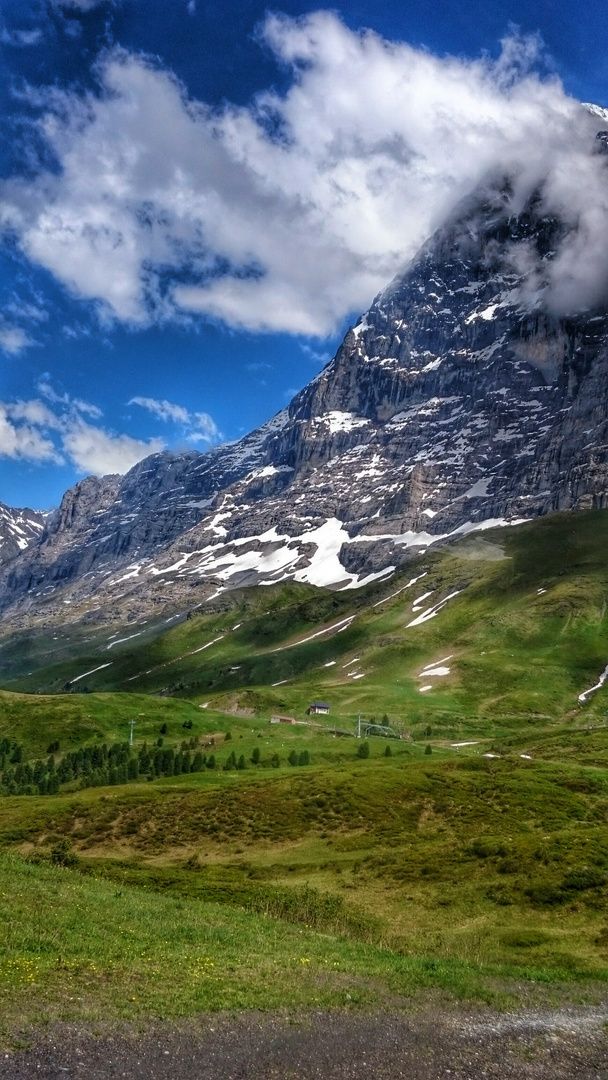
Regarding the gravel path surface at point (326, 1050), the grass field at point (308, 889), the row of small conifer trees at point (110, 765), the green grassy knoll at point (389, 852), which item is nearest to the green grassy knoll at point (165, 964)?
the grass field at point (308, 889)

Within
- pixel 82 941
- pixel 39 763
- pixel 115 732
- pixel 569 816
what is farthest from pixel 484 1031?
pixel 115 732

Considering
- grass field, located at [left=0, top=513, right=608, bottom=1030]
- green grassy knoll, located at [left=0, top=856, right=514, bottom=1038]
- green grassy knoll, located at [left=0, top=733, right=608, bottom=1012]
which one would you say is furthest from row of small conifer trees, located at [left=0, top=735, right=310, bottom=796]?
green grassy knoll, located at [left=0, top=856, right=514, bottom=1038]

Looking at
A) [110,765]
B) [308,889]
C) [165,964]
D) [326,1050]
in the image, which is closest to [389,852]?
[308,889]

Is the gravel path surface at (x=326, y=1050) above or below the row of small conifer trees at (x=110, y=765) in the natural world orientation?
above

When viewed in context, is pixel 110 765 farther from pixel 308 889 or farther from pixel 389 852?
pixel 308 889

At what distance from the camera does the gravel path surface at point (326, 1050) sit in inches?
814

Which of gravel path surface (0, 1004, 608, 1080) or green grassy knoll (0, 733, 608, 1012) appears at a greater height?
A: gravel path surface (0, 1004, 608, 1080)

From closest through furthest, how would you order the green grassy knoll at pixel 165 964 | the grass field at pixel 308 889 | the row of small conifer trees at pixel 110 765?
1. the green grassy knoll at pixel 165 964
2. the grass field at pixel 308 889
3. the row of small conifer trees at pixel 110 765

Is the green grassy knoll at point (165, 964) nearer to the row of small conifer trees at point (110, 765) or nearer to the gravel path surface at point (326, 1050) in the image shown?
the gravel path surface at point (326, 1050)

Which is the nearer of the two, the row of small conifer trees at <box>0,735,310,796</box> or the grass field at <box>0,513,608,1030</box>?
the grass field at <box>0,513,608,1030</box>

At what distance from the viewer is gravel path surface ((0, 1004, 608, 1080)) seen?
20688 mm

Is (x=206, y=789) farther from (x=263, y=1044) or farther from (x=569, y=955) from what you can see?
(x=263, y=1044)

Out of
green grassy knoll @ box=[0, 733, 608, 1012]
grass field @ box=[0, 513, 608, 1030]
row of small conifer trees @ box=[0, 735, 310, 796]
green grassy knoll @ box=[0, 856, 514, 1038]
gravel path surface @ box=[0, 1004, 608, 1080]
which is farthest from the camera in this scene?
row of small conifer trees @ box=[0, 735, 310, 796]

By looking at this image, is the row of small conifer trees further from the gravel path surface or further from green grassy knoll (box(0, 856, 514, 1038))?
the gravel path surface
